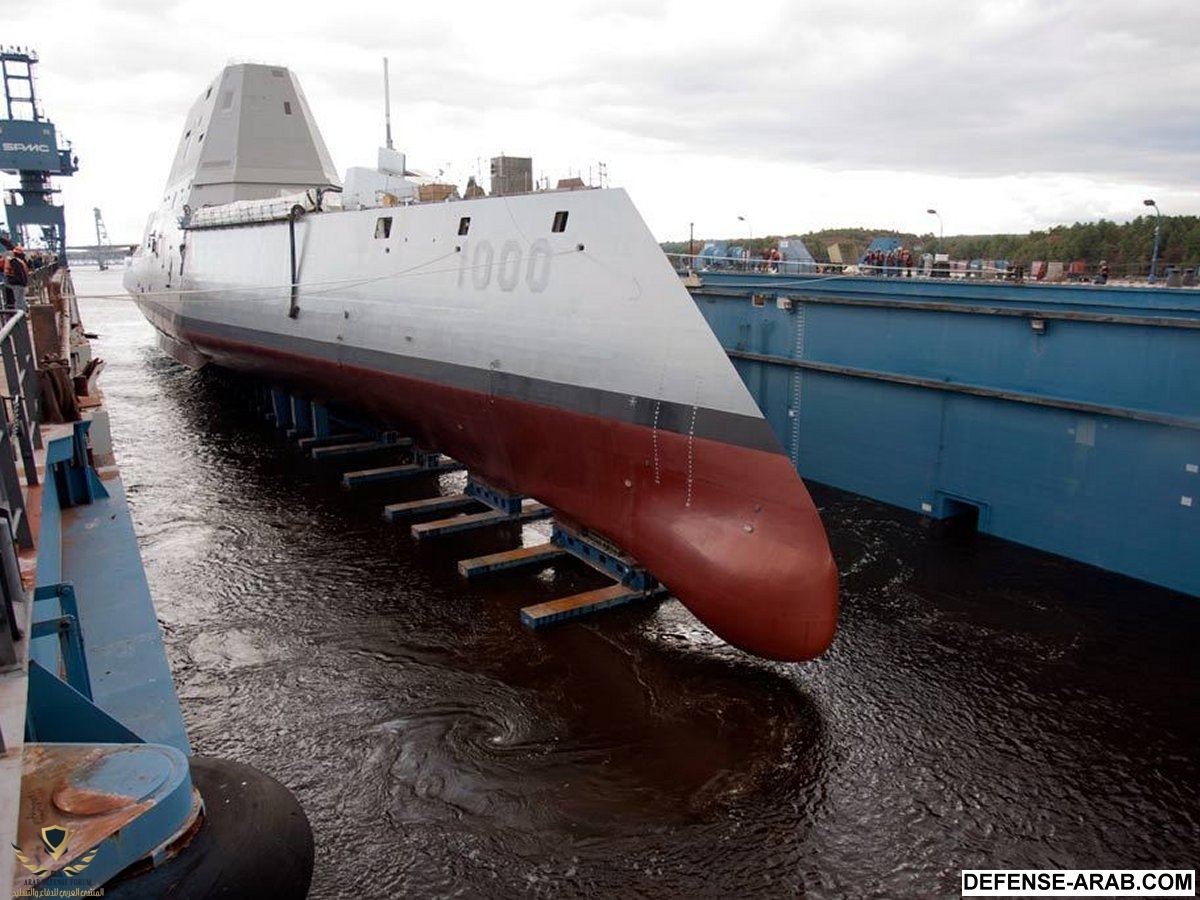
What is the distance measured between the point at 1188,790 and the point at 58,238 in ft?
163

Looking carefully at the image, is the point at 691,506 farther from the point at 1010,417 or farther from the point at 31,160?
the point at 31,160

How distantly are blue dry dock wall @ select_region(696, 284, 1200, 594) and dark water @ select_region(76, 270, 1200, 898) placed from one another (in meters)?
Result: 0.79

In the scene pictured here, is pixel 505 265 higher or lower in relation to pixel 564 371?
higher

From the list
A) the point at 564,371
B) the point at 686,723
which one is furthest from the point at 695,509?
the point at 564,371

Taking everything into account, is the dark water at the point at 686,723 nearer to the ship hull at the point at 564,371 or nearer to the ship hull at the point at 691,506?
the ship hull at the point at 691,506

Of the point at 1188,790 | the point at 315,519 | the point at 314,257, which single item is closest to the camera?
the point at 1188,790

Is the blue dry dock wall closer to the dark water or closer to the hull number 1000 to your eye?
the dark water

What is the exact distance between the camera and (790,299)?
16.5m

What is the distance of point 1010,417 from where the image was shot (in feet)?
41.7

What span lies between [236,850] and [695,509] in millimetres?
6270

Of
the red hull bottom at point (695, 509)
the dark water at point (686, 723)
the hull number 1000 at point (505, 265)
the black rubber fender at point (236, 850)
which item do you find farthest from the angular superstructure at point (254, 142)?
the black rubber fender at point (236, 850)

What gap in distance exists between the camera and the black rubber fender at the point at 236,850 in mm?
3379

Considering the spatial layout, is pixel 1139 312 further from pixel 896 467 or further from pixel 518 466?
pixel 518 466

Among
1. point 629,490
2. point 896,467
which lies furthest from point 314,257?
point 896,467
